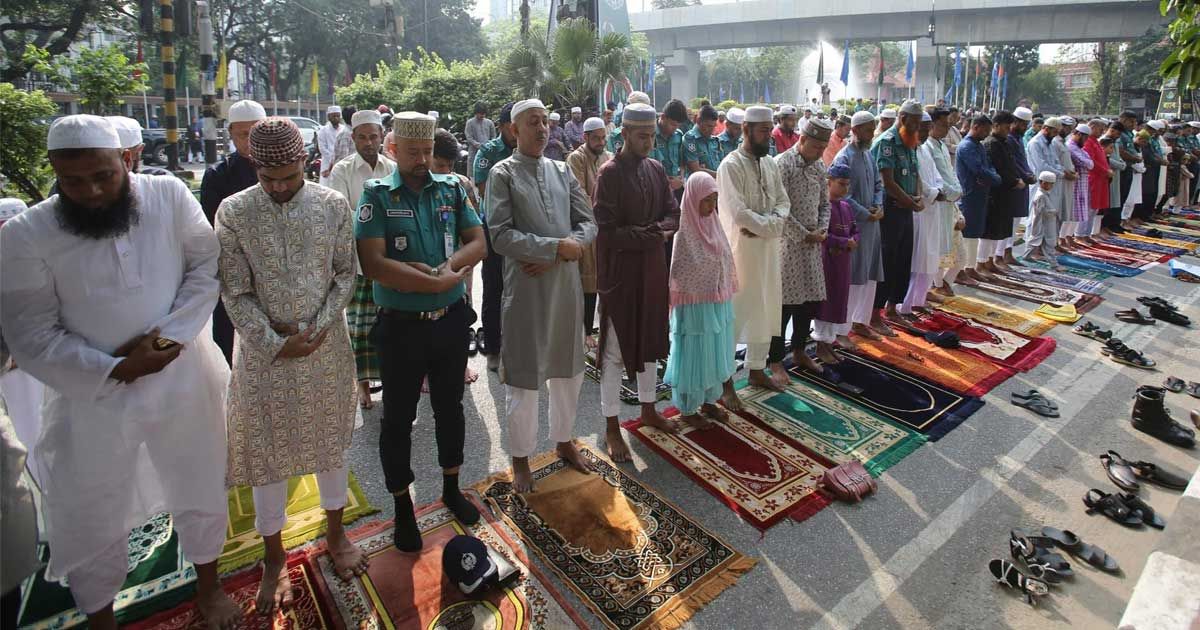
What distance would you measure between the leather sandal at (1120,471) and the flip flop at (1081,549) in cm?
71

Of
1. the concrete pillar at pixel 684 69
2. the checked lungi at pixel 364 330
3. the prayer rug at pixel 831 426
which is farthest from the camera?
the concrete pillar at pixel 684 69

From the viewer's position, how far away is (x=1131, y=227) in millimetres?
11500

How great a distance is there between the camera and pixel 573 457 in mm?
3754

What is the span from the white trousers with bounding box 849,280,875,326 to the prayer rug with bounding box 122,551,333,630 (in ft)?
15.3

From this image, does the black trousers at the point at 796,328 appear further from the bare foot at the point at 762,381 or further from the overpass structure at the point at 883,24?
Result: the overpass structure at the point at 883,24

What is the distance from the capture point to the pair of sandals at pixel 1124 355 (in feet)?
17.8

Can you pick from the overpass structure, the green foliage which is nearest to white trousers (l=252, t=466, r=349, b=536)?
the green foliage

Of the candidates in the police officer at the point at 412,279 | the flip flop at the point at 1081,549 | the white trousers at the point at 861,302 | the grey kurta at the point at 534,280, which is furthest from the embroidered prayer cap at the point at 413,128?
the white trousers at the point at 861,302

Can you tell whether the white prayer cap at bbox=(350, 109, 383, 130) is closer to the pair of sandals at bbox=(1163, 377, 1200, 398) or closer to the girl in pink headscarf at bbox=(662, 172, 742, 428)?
the girl in pink headscarf at bbox=(662, 172, 742, 428)

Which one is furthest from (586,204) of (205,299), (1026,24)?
(1026,24)

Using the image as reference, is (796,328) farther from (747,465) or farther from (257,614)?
(257,614)

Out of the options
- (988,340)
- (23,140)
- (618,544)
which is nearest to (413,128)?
(618,544)

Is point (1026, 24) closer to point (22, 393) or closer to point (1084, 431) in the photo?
point (1084, 431)

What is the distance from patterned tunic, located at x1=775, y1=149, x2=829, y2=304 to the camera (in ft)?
15.6
